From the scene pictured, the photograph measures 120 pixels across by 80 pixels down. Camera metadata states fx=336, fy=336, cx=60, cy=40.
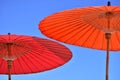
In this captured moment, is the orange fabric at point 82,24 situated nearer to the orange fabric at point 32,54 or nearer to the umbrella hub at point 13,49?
the orange fabric at point 32,54

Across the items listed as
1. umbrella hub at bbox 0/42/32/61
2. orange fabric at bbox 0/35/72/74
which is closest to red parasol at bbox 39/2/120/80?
orange fabric at bbox 0/35/72/74

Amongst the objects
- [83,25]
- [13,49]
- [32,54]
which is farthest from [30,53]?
[83,25]

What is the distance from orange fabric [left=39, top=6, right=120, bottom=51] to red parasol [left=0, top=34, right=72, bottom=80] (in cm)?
19

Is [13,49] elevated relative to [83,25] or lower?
lower

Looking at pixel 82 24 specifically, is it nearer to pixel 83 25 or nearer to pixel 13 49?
pixel 83 25

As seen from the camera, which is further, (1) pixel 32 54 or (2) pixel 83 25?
Answer: (1) pixel 32 54

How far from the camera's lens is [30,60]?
8.17 feet

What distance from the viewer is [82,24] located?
7.29 ft

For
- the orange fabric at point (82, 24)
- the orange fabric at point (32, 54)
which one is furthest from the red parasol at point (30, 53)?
the orange fabric at point (82, 24)

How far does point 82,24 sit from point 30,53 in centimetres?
48

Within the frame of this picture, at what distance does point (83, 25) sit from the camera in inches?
87.9

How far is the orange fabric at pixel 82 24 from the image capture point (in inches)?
78.3

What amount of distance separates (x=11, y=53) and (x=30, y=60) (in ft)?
0.58

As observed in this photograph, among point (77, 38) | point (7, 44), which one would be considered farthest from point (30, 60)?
point (77, 38)
